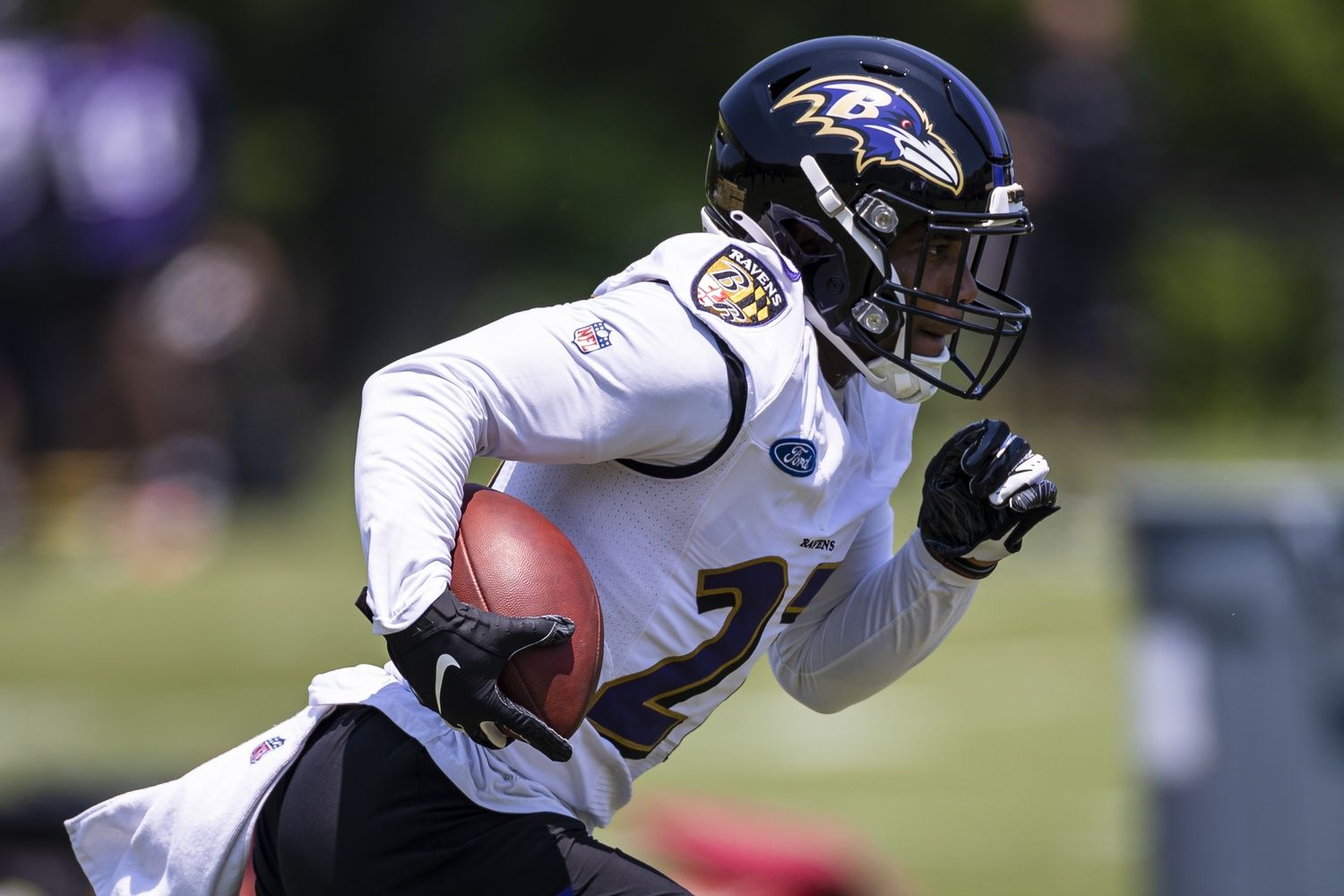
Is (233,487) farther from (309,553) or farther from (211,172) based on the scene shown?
(211,172)

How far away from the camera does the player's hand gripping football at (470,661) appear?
267cm

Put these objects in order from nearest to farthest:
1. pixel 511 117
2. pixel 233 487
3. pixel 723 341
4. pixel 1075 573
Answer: pixel 723 341 → pixel 1075 573 → pixel 233 487 → pixel 511 117

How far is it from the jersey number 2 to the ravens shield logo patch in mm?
373

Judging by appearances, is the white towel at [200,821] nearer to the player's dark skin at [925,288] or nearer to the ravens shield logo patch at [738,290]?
the ravens shield logo patch at [738,290]

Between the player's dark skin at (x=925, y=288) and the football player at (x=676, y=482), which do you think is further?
the player's dark skin at (x=925, y=288)

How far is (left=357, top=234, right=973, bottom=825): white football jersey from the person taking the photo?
279cm

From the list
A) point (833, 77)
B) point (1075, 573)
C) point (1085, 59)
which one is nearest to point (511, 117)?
point (1085, 59)

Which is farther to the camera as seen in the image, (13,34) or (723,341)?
(13,34)

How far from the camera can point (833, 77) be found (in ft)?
10.8

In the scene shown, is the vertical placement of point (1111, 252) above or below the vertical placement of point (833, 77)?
below

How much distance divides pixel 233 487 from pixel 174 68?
2.63 m

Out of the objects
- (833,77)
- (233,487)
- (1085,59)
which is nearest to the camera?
(833,77)

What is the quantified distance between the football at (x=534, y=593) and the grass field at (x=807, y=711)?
336cm

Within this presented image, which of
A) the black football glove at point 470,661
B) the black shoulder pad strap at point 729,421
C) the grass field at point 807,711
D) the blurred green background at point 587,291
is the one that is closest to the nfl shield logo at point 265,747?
the black football glove at point 470,661
